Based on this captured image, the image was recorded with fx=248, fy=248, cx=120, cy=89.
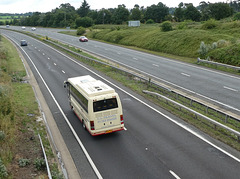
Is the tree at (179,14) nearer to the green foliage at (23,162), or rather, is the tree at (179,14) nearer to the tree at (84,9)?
the tree at (84,9)

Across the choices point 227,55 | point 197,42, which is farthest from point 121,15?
point 227,55

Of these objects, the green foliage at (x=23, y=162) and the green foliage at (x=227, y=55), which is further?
the green foliage at (x=227, y=55)

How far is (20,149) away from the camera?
12906 millimetres

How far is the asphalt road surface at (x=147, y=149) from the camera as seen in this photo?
36.5 feet

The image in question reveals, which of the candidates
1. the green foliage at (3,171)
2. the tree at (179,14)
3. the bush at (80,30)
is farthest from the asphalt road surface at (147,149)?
the tree at (179,14)

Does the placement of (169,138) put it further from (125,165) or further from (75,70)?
(75,70)

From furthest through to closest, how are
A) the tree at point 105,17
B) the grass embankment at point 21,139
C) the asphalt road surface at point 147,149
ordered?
the tree at point 105,17 < the asphalt road surface at point 147,149 < the grass embankment at point 21,139

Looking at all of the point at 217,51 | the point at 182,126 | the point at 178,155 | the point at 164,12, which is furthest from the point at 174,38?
the point at 164,12

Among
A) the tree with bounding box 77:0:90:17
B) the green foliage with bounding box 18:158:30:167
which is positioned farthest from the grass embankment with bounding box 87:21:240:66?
the tree with bounding box 77:0:90:17

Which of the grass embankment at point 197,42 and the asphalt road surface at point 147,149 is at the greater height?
the grass embankment at point 197,42

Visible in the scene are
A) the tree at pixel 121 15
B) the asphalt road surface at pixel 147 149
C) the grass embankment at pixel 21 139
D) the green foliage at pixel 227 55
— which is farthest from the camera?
the tree at pixel 121 15

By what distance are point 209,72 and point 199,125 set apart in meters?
16.4

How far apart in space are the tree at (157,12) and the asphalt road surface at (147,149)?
95362mm

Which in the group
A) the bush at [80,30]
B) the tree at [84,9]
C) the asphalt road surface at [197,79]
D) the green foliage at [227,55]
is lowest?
the asphalt road surface at [197,79]
